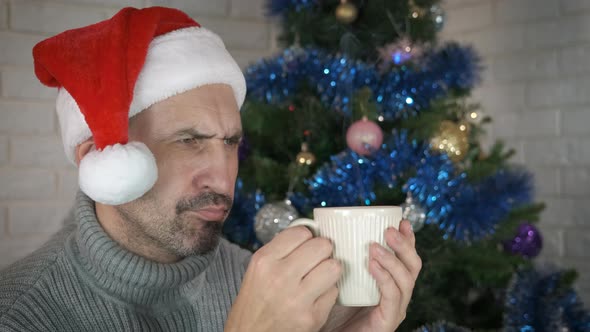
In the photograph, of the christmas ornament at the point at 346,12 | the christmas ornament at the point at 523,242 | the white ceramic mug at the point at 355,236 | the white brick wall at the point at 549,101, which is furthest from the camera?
the white brick wall at the point at 549,101

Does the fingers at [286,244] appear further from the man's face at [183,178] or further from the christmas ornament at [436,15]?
the christmas ornament at [436,15]

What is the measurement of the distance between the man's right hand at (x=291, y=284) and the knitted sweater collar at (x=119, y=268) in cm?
24

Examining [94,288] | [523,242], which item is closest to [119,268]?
[94,288]

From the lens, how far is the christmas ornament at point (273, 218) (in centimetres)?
132

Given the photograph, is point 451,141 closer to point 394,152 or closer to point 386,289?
point 394,152

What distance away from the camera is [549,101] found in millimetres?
2072

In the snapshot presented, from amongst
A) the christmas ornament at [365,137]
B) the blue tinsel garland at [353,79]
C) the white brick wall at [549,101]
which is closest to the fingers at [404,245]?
the christmas ornament at [365,137]

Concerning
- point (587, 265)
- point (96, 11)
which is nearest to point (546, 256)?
point (587, 265)

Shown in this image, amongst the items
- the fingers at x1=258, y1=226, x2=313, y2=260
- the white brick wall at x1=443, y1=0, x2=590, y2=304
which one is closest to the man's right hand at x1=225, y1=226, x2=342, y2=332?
the fingers at x1=258, y1=226, x2=313, y2=260

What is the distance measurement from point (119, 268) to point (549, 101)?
1.68m

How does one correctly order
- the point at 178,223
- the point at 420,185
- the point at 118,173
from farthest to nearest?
1. the point at 420,185
2. the point at 178,223
3. the point at 118,173

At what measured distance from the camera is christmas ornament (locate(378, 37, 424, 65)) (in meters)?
1.41

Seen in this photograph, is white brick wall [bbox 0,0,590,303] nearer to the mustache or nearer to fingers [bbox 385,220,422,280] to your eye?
the mustache

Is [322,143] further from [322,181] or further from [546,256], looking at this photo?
[546,256]
